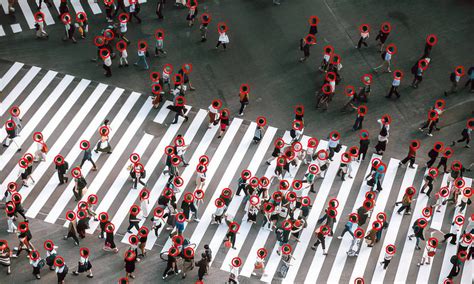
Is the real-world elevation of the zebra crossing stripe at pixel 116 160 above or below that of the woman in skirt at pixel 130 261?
above

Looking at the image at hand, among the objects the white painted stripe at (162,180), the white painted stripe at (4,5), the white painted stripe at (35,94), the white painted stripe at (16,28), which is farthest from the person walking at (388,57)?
the white painted stripe at (4,5)

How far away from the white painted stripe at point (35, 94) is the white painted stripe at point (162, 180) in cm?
688

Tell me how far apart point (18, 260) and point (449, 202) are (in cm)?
1868

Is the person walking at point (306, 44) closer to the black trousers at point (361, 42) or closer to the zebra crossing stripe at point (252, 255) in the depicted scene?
the black trousers at point (361, 42)

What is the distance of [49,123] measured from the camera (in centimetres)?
3984

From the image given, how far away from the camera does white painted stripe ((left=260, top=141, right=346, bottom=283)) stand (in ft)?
115

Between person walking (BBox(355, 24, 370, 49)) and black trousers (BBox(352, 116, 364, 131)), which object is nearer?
black trousers (BBox(352, 116, 364, 131))

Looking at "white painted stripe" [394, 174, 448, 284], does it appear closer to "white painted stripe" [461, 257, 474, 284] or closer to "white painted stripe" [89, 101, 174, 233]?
"white painted stripe" [461, 257, 474, 284]

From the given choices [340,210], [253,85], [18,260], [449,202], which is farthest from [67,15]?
[449,202]

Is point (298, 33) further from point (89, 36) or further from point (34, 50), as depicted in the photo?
point (34, 50)

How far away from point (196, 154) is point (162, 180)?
7.32 feet

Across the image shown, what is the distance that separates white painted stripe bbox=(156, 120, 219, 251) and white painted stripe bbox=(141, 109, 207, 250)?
57cm

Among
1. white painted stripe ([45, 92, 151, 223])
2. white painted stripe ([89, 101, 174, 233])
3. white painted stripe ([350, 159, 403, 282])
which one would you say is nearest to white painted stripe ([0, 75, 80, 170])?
white painted stripe ([45, 92, 151, 223])

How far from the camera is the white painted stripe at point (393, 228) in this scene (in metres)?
35.1
